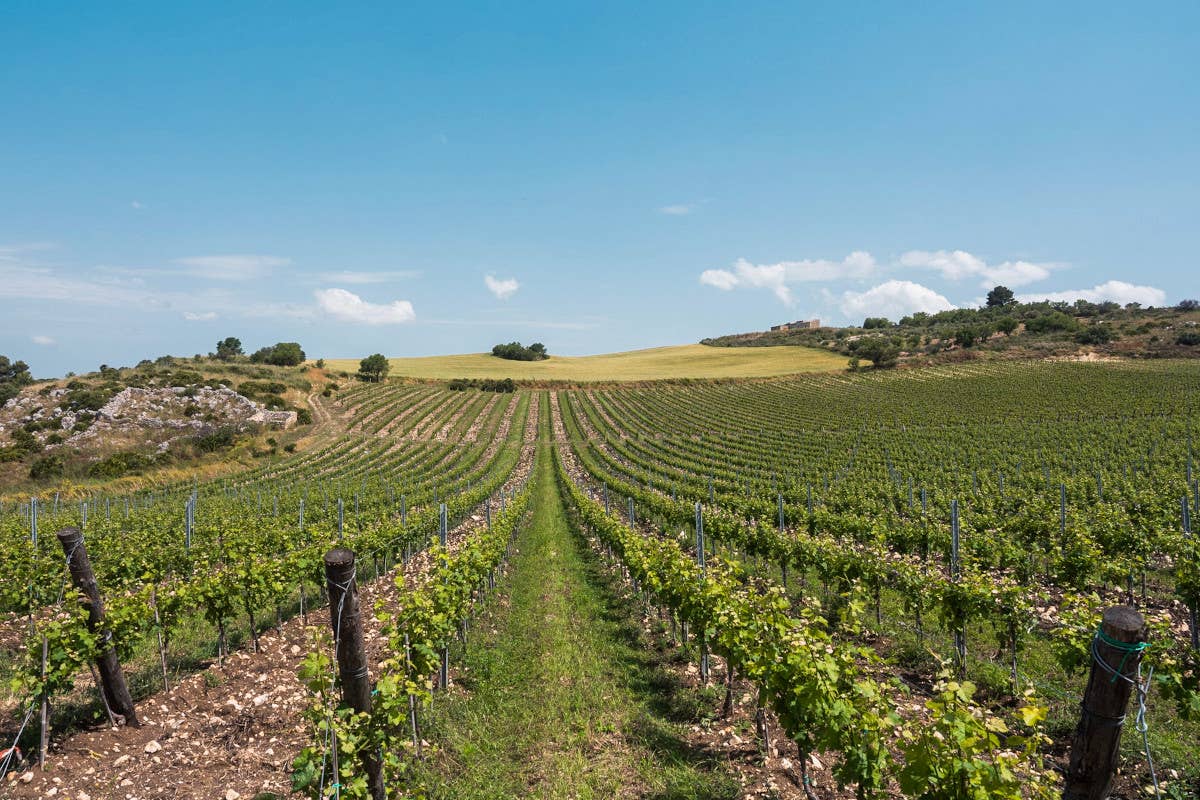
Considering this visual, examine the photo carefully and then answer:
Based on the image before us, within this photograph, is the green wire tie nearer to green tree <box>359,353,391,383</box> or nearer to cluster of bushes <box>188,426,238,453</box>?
cluster of bushes <box>188,426,238,453</box>

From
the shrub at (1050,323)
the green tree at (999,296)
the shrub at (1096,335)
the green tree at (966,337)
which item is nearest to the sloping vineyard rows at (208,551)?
the green tree at (966,337)

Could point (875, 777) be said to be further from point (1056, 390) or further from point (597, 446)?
point (1056, 390)

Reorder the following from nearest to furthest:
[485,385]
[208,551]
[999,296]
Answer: [208,551], [485,385], [999,296]

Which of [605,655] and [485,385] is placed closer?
[605,655]

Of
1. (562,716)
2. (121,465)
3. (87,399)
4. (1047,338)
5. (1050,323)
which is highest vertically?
(1050,323)

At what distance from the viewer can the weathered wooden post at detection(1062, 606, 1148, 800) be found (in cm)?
316

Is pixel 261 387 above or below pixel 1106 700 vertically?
above

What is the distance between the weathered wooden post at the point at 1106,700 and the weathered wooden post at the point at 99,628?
922cm

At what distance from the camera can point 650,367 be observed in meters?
104

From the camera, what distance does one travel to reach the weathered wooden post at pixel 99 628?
21.5 ft

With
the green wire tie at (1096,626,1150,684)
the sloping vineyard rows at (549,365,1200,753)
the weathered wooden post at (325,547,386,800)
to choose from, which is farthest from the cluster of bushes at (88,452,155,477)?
the green wire tie at (1096,626,1150,684)

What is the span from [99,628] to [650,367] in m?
99.4

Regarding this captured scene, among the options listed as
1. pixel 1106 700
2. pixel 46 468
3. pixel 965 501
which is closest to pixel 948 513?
pixel 965 501

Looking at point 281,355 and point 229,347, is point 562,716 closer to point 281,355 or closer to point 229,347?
point 281,355
